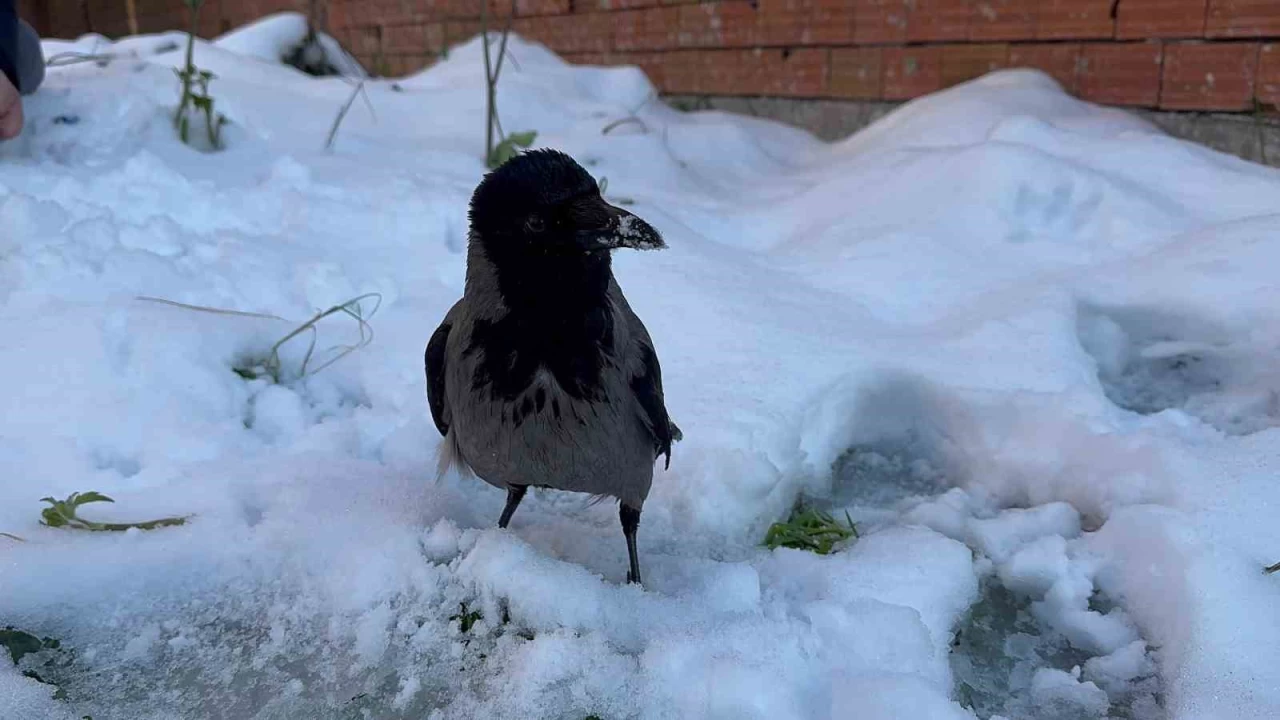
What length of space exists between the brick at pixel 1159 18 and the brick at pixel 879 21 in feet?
3.37

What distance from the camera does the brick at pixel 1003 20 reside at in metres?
3.94

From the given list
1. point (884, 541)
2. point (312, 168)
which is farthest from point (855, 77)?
point (884, 541)

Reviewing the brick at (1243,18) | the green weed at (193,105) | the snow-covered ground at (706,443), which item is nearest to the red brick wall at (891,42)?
the brick at (1243,18)

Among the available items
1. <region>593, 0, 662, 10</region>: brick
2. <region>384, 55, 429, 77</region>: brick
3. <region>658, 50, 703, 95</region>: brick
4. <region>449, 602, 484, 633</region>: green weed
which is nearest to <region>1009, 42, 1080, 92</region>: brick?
<region>658, 50, 703, 95</region>: brick

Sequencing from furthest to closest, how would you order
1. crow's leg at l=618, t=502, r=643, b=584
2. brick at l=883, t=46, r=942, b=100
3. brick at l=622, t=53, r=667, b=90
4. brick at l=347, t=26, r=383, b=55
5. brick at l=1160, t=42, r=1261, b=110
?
1. brick at l=347, t=26, r=383, b=55
2. brick at l=622, t=53, r=667, b=90
3. brick at l=883, t=46, r=942, b=100
4. brick at l=1160, t=42, r=1261, b=110
5. crow's leg at l=618, t=502, r=643, b=584

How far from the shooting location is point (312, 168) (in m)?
3.43

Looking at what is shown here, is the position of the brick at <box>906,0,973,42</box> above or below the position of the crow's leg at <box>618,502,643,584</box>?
above

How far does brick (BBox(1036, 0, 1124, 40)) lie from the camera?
369 cm

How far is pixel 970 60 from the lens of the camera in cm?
421

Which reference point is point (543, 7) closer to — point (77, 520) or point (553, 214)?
point (553, 214)

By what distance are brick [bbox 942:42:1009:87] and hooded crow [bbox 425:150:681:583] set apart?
316cm

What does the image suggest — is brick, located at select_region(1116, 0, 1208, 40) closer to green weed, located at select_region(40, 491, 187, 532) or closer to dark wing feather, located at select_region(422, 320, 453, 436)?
dark wing feather, located at select_region(422, 320, 453, 436)

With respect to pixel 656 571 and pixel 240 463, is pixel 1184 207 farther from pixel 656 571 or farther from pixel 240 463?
pixel 240 463

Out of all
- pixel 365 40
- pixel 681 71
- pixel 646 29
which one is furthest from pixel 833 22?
pixel 365 40
